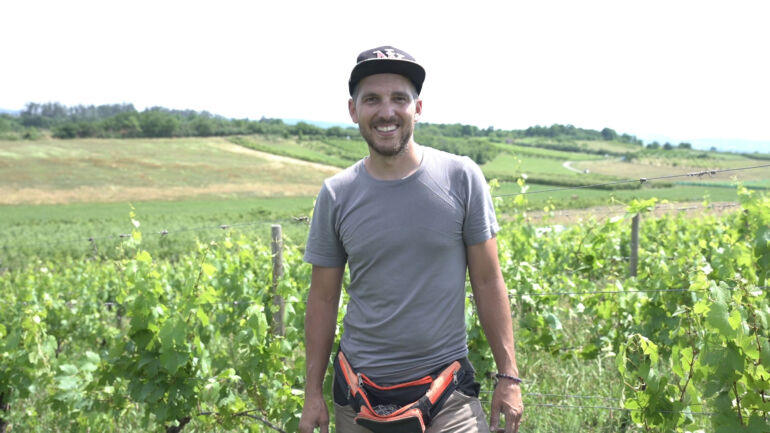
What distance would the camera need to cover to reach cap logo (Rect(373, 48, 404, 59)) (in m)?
2.05

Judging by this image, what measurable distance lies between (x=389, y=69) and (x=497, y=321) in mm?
920

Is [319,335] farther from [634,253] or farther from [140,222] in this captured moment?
[140,222]

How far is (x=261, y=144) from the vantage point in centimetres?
6384

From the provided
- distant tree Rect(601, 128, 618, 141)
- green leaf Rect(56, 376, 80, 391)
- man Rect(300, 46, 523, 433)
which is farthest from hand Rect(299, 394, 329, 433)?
distant tree Rect(601, 128, 618, 141)

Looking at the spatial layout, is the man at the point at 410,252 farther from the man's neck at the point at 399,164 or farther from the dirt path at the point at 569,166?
the dirt path at the point at 569,166

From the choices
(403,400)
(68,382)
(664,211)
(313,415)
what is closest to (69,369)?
(68,382)

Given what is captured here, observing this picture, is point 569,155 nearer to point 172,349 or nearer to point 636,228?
point 636,228

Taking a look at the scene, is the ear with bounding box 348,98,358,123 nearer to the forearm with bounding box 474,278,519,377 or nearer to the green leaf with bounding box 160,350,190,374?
the forearm with bounding box 474,278,519,377

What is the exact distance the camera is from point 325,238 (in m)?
2.22

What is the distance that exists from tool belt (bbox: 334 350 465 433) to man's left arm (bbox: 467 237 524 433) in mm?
156

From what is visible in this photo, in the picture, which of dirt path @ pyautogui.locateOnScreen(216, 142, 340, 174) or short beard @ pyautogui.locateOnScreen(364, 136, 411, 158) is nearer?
short beard @ pyautogui.locateOnScreen(364, 136, 411, 158)

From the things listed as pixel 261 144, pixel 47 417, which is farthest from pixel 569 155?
pixel 47 417

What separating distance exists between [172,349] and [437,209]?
2079mm

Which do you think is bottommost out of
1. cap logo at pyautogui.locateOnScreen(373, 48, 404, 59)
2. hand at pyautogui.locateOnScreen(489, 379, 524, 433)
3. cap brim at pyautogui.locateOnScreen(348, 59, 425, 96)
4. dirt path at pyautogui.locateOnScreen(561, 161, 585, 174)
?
dirt path at pyautogui.locateOnScreen(561, 161, 585, 174)
